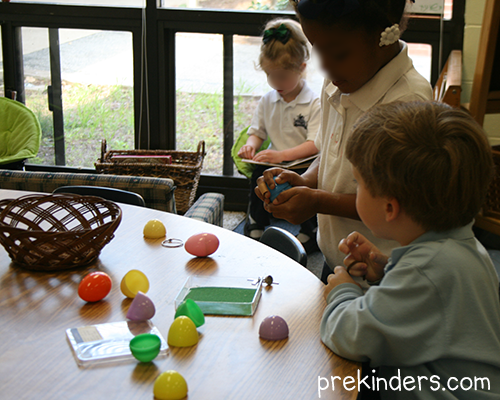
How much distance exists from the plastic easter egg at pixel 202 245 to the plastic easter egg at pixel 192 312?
0.29 m

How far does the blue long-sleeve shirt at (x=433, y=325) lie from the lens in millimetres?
669

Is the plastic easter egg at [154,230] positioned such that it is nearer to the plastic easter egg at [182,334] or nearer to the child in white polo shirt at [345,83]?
the child in white polo shirt at [345,83]

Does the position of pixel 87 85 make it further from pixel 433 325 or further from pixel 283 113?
pixel 433 325

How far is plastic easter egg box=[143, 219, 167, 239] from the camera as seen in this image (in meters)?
1.17

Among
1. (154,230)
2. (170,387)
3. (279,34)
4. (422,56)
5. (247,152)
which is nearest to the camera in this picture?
(170,387)

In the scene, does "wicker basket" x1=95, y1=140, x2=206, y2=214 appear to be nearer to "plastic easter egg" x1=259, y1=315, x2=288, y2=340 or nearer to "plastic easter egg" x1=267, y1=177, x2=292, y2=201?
"plastic easter egg" x1=267, y1=177, x2=292, y2=201

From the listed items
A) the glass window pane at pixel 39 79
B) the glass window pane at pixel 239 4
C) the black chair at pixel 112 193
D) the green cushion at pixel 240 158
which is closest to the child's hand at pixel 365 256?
the black chair at pixel 112 193

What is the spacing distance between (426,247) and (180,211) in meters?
2.49

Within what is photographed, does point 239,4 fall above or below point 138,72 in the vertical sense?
above

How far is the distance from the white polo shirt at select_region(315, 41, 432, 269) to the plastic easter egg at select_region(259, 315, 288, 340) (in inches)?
19.1

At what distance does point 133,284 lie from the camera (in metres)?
0.86

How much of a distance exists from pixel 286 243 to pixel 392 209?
1.63ft

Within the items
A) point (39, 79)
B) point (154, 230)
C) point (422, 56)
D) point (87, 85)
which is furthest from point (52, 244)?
point (39, 79)

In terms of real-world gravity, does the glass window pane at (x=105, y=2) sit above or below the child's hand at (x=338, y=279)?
above
